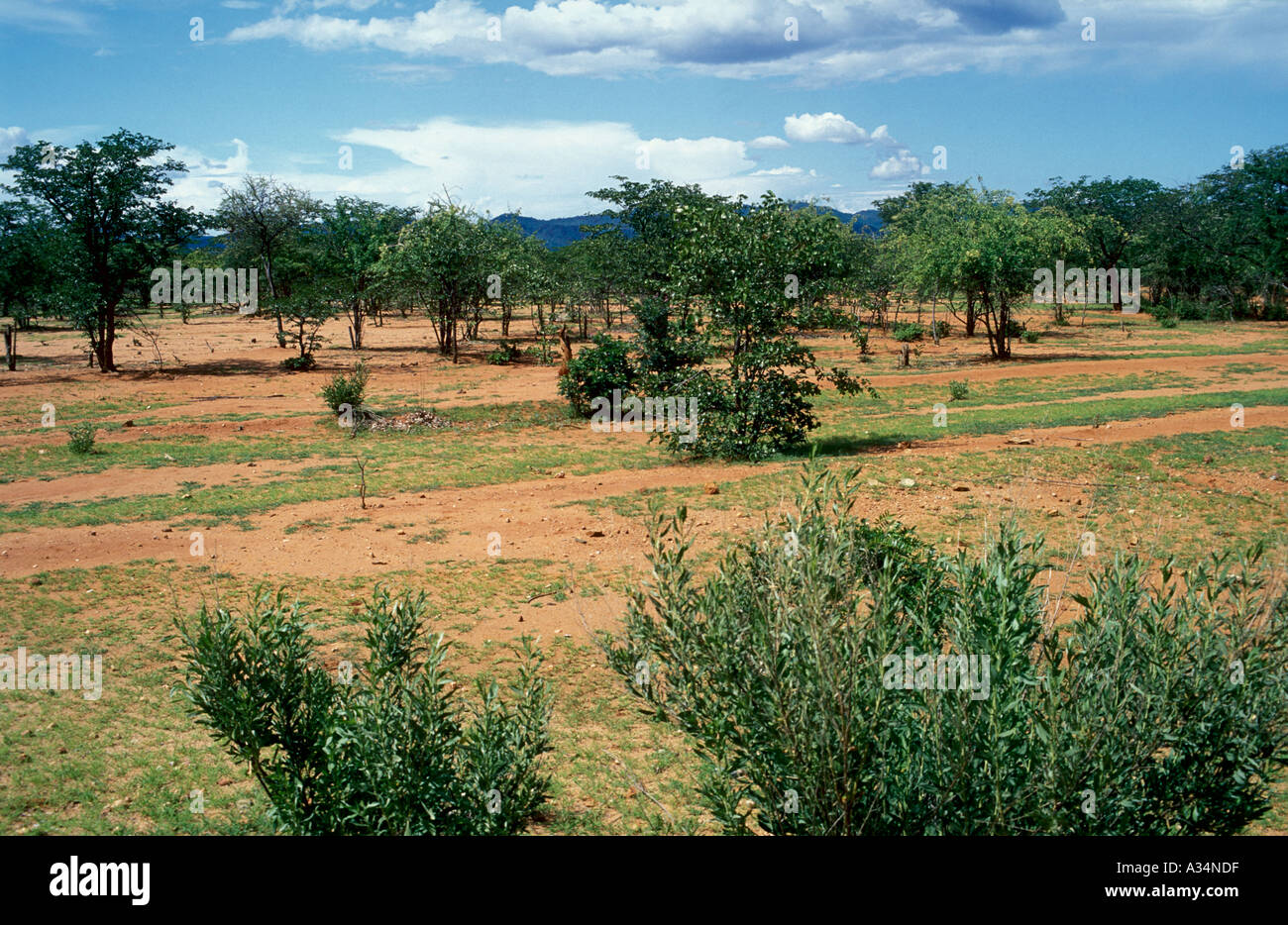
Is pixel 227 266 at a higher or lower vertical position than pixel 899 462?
higher

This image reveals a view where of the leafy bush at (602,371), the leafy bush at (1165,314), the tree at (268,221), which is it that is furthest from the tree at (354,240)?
the leafy bush at (1165,314)

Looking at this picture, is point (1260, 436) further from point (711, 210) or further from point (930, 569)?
point (930, 569)

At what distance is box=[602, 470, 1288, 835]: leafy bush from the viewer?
3811 mm

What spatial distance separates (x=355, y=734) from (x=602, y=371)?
1949 centimetres

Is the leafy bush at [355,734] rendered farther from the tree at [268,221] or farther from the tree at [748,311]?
the tree at [268,221]

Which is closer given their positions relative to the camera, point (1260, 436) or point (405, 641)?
point (405, 641)

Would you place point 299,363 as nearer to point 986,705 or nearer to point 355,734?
point 355,734

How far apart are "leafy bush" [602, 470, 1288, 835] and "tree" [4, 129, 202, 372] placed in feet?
112

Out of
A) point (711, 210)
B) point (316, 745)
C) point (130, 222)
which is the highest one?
point (130, 222)

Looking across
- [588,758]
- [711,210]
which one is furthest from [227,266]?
[588,758]

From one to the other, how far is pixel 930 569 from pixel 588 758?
3.43m

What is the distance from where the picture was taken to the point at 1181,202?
62844mm

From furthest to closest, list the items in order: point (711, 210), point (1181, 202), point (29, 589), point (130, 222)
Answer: point (1181, 202) → point (130, 222) → point (711, 210) → point (29, 589)
